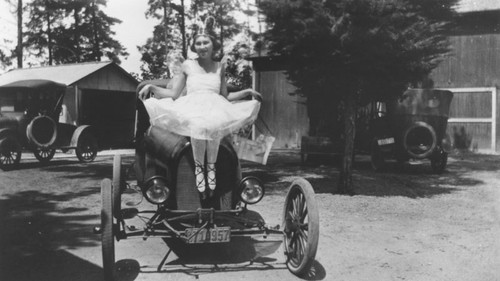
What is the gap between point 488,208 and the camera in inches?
312

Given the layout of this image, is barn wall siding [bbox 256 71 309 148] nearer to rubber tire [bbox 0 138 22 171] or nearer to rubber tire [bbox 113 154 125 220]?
rubber tire [bbox 0 138 22 171]

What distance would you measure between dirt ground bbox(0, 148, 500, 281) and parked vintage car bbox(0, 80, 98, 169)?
2.54m

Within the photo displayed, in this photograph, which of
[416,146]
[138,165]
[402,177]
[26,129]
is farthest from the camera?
[26,129]

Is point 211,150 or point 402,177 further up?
point 211,150

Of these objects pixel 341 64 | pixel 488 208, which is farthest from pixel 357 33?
pixel 488 208

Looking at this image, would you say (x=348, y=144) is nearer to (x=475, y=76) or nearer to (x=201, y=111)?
(x=201, y=111)

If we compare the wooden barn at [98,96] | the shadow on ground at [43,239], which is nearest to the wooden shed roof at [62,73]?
the wooden barn at [98,96]

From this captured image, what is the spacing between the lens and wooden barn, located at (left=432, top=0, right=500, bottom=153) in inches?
687

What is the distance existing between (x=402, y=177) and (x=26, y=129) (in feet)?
34.5

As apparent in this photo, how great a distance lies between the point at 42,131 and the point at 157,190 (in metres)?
11.0

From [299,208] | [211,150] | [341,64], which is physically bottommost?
[299,208]

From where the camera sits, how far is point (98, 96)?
2345 centimetres

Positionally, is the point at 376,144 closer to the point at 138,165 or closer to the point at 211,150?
the point at 138,165

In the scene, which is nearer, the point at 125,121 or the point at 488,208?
the point at 488,208
